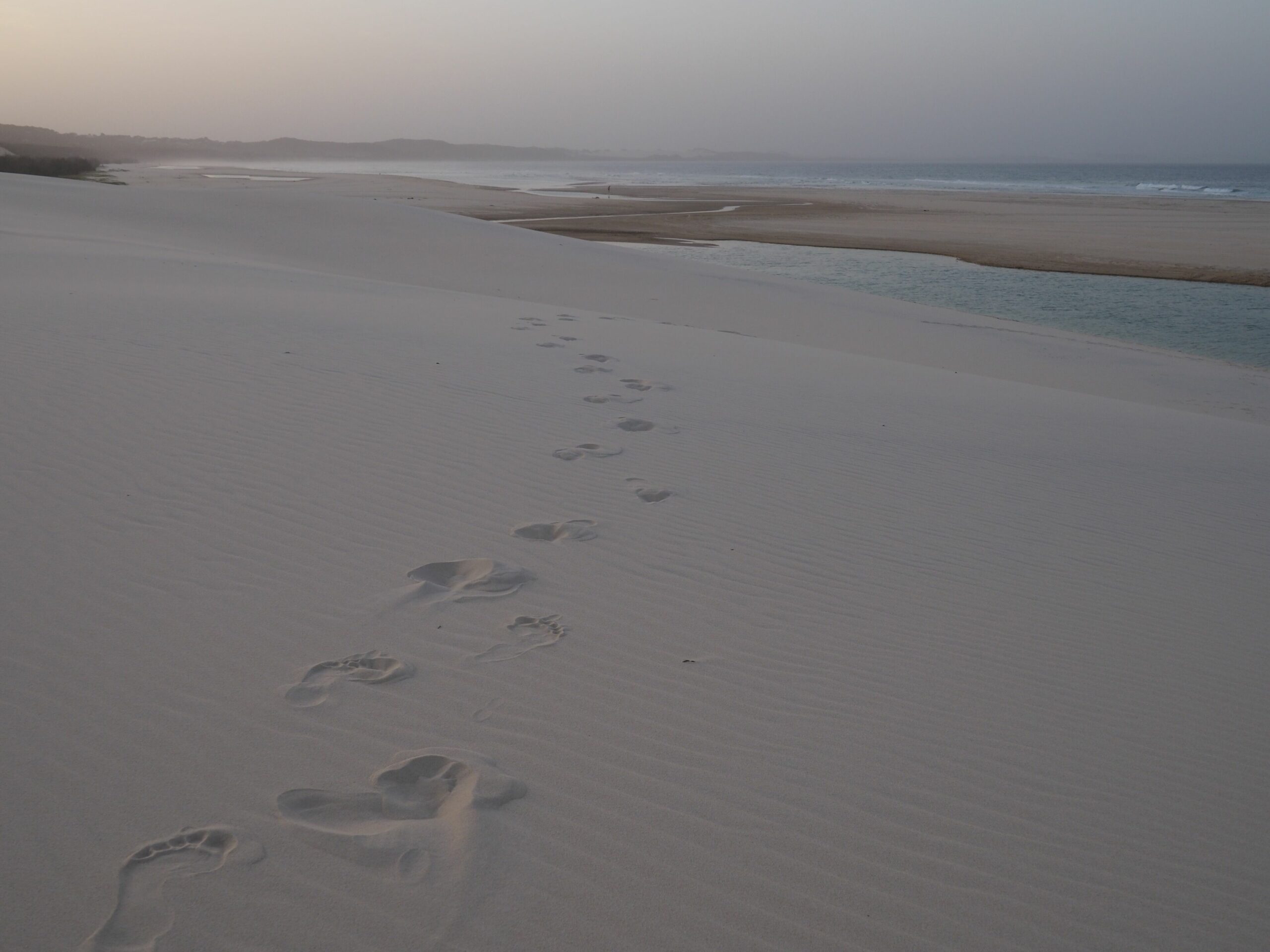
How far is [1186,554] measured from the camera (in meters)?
4.75

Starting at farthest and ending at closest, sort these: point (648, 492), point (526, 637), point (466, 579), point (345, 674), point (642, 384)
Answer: point (642, 384), point (648, 492), point (466, 579), point (526, 637), point (345, 674)

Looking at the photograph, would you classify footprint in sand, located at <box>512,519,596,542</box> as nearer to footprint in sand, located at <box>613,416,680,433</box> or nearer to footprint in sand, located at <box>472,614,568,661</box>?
footprint in sand, located at <box>472,614,568,661</box>

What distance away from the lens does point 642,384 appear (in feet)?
23.1

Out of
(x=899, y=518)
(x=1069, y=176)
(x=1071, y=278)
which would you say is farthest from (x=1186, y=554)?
(x=1069, y=176)

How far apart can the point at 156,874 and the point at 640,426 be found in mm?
4207

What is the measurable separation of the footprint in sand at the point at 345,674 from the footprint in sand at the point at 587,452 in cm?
225

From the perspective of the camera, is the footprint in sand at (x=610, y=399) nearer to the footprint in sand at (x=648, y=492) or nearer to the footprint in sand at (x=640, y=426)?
the footprint in sand at (x=640, y=426)

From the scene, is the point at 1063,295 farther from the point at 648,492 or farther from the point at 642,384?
the point at 648,492

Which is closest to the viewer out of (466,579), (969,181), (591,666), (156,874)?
(156,874)

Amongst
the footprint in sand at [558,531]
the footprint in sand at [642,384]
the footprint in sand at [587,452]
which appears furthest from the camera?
the footprint in sand at [642,384]

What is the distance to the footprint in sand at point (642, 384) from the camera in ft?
22.8

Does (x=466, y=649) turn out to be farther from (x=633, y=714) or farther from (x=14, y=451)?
(x=14, y=451)

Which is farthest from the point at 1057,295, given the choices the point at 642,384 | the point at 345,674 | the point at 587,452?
the point at 345,674

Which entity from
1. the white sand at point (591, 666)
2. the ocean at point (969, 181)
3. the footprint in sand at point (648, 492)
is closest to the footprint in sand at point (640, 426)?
the white sand at point (591, 666)
